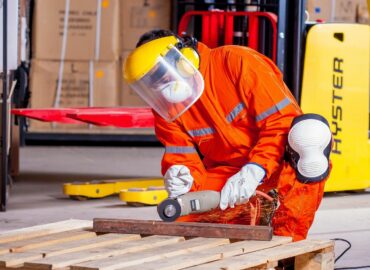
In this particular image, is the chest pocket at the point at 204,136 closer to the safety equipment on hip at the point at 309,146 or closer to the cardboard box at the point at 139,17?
the safety equipment on hip at the point at 309,146

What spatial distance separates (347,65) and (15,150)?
9.15ft

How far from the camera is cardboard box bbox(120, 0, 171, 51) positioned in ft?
37.8

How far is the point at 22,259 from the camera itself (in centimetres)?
397

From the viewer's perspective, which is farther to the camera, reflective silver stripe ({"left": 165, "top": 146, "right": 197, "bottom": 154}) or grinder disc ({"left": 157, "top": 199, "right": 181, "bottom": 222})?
reflective silver stripe ({"left": 165, "top": 146, "right": 197, "bottom": 154})

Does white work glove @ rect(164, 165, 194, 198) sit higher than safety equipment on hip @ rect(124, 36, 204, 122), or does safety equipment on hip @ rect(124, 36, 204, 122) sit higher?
safety equipment on hip @ rect(124, 36, 204, 122)

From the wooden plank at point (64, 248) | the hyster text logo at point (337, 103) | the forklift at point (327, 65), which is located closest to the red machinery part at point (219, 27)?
the forklift at point (327, 65)

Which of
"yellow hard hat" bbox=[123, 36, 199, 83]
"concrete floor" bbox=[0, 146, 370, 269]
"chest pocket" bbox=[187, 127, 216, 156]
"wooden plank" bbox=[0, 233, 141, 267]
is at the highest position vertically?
"yellow hard hat" bbox=[123, 36, 199, 83]

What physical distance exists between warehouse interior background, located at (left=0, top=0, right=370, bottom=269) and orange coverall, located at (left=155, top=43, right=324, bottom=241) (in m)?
0.84

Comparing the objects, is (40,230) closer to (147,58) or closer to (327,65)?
(147,58)

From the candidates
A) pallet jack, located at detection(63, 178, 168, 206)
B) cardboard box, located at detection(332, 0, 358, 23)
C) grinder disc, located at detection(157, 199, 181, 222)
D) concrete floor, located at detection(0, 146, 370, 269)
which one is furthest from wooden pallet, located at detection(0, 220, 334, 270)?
cardboard box, located at detection(332, 0, 358, 23)

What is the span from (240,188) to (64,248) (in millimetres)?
881

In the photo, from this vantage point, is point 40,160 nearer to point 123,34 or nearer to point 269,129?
point 123,34

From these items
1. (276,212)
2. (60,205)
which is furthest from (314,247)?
(60,205)

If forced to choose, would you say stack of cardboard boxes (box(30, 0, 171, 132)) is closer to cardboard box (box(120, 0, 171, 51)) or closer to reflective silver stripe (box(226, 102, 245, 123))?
cardboard box (box(120, 0, 171, 51))
